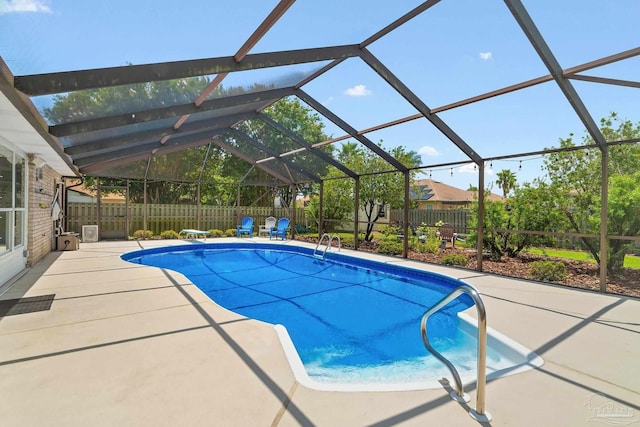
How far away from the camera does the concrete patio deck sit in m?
2.11

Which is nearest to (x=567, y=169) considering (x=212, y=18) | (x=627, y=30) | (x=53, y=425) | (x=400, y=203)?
(x=627, y=30)

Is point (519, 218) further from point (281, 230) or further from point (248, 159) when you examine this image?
point (248, 159)

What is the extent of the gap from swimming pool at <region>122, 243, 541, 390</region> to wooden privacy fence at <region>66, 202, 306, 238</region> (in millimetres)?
3565

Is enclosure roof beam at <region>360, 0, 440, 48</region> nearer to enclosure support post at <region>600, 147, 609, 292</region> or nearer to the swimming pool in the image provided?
enclosure support post at <region>600, 147, 609, 292</region>

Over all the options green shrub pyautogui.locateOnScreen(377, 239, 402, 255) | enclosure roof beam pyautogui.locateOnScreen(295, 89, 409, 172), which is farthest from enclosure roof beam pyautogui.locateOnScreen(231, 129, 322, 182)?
green shrub pyautogui.locateOnScreen(377, 239, 402, 255)

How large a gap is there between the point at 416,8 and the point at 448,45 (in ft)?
4.85

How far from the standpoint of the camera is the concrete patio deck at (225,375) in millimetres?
2109

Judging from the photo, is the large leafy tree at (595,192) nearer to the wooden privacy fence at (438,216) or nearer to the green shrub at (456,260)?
the green shrub at (456,260)

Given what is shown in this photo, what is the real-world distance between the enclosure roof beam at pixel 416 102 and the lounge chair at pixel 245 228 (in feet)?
30.5

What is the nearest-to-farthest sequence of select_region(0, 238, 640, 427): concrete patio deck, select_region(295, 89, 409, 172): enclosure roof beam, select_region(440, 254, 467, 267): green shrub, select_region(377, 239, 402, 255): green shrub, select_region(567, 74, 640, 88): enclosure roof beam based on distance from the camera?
select_region(0, 238, 640, 427): concrete patio deck < select_region(567, 74, 640, 88): enclosure roof beam < select_region(295, 89, 409, 172): enclosure roof beam < select_region(440, 254, 467, 267): green shrub < select_region(377, 239, 402, 255): green shrub

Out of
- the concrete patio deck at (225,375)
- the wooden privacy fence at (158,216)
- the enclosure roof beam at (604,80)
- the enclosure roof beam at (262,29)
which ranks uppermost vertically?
the enclosure roof beam at (262,29)

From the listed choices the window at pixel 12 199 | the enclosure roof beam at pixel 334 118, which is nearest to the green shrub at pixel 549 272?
the enclosure roof beam at pixel 334 118

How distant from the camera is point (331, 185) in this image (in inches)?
551

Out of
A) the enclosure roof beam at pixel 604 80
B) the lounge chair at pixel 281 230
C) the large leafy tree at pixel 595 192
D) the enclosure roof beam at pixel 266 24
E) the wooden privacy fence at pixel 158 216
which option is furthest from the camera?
the lounge chair at pixel 281 230
